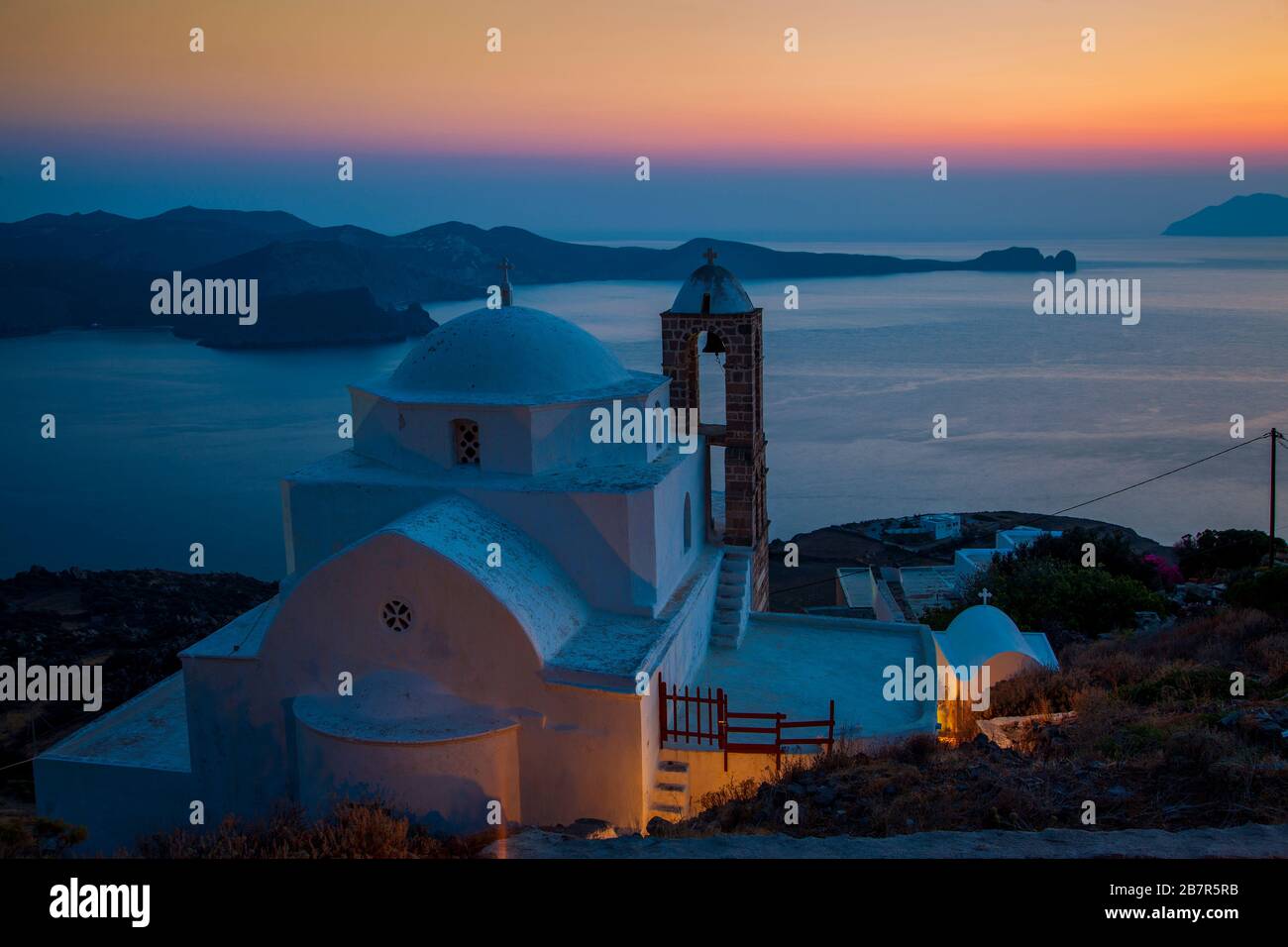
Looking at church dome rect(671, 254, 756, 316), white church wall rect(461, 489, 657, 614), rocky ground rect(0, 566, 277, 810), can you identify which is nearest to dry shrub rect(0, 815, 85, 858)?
white church wall rect(461, 489, 657, 614)

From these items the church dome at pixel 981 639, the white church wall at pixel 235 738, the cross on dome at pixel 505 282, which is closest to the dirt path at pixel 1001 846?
the white church wall at pixel 235 738

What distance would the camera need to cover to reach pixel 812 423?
161 ft

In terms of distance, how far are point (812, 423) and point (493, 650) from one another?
41553 mm

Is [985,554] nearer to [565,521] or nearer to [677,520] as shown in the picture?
[677,520]

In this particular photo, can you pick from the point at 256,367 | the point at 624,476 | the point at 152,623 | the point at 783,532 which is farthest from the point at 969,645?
the point at 256,367

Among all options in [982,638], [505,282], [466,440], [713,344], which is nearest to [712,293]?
[713,344]

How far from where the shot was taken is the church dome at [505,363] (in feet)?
35.7

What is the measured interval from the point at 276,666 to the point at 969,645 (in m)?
9.84

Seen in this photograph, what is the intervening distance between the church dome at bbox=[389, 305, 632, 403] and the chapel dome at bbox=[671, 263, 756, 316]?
87.6 inches

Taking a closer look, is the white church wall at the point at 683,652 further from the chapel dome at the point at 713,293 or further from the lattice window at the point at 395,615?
the chapel dome at the point at 713,293

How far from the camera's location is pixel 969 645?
589 inches

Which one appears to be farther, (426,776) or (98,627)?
(98,627)

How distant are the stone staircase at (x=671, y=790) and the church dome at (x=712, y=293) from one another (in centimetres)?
617
